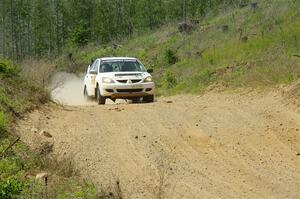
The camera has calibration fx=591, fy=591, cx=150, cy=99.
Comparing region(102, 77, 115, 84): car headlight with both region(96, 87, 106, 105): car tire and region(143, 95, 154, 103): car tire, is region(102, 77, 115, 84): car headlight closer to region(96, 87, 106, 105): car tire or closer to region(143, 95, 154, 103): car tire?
region(96, 87, 106, 105): car tire

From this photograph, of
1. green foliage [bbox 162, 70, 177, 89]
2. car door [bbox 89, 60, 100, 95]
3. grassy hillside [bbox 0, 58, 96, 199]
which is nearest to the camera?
grassy hillside [bbox 0, 58, 96, 199]

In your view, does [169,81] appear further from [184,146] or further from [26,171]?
[26,171]

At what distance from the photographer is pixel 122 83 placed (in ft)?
53.7

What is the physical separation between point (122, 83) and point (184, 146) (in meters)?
7.29

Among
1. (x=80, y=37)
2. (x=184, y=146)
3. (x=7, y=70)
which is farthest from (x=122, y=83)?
(x=80, y=37)

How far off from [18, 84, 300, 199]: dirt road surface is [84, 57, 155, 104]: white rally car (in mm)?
2731

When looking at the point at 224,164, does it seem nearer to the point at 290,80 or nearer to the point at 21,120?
the point at 21,120

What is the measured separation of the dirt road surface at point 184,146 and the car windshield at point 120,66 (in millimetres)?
3979

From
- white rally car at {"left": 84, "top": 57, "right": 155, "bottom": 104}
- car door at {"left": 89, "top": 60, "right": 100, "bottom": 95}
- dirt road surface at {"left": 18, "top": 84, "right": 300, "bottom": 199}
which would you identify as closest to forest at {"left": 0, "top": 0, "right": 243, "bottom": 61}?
car door at {"left": 89, "top": 60, "right": 100, "bottom": 95}

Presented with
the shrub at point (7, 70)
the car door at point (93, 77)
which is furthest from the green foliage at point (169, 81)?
the shrub at point (7, 70)

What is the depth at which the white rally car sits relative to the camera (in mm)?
16312

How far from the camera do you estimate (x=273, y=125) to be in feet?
34.9

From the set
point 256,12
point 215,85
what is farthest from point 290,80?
point 256,12

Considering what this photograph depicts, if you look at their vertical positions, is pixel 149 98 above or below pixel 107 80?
below
